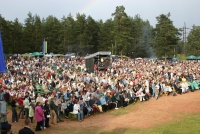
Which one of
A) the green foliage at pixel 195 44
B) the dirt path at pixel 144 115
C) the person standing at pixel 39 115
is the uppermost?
the green foliage at pixel 195 44

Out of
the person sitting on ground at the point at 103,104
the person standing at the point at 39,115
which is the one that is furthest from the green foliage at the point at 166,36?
the person standing at the point at 39,115

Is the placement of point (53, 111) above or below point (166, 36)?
below

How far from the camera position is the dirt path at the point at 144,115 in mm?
13107

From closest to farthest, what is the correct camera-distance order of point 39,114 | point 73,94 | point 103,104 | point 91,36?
point 39,114
point 73,94
point 103,104
point 91,36

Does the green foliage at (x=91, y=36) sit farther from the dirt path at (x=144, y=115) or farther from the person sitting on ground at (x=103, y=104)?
the person sitting on ground at (x=103, y=104)

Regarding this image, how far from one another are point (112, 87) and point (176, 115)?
22.8 feet

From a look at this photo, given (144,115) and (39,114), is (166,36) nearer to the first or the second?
(144,115)

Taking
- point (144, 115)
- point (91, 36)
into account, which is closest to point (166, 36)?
point (91, 36)

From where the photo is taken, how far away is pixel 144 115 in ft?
48.6

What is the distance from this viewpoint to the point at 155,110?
1600 centimetres

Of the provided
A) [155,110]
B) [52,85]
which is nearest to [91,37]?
[52,85]

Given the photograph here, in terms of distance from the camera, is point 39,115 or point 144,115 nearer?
point 39,115

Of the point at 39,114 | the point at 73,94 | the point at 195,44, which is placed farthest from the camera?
the point at 195,44

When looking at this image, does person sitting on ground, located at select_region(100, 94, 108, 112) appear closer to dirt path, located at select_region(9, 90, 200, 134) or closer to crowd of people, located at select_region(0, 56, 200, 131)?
crowd of people, located at select_region(0, 56, 200, 131)
